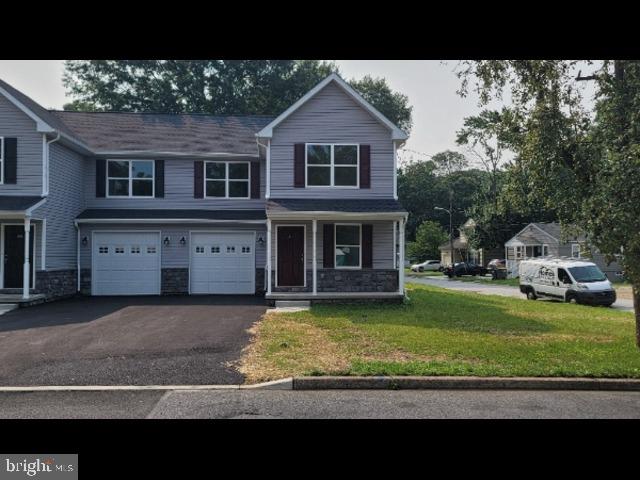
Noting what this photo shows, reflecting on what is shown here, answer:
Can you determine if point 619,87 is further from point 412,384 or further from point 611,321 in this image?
point 611,321

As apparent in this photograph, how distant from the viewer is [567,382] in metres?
7.14

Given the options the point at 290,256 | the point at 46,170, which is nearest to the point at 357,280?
the point at 290,256

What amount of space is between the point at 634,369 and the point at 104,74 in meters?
46.8

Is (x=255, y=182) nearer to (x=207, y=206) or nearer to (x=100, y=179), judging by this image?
(x=207, y=206)

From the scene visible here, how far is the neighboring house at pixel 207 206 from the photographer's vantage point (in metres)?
16.9

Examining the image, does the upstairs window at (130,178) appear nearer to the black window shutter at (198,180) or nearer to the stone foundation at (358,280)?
the black window shutter at (198,180)

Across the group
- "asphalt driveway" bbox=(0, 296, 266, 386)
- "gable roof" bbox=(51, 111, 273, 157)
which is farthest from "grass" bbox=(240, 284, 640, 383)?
"gable roof" bbox=(51, 111, 273, 157)

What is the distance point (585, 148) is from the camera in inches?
354

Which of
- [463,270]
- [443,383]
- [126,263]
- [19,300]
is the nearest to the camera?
[443,383]

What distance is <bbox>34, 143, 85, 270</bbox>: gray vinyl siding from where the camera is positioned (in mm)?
17328

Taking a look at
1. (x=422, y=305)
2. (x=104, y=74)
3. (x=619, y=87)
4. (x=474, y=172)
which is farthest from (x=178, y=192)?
(x=474, y=172)

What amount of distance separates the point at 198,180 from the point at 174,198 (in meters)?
1.20

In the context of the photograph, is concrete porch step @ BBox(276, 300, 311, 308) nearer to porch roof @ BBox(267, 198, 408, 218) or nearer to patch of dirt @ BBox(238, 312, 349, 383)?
porch roof @ BBox(267, 198, 408, 218)

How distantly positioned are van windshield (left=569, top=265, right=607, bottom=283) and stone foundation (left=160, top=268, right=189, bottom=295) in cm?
1541
